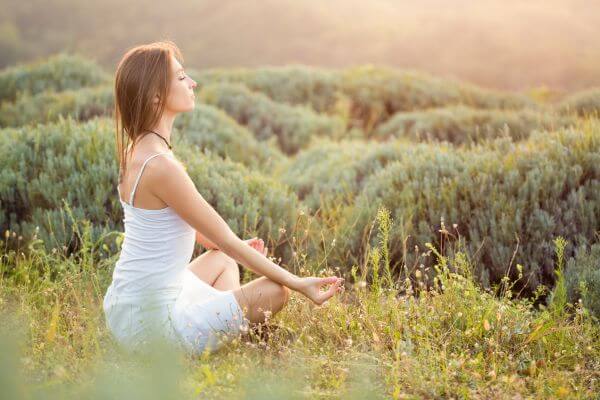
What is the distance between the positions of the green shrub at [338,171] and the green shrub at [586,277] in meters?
2.45

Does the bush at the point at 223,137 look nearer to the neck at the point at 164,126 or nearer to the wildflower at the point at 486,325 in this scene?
the neck at the point at 164,126

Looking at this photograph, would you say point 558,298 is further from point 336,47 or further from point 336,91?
point 336,47

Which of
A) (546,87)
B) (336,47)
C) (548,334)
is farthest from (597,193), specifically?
(336,47)

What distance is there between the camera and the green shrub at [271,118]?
12.3 m

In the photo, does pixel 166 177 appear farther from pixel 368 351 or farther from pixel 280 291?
pixel 368 351

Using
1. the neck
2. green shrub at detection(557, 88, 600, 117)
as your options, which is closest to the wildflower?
the neck

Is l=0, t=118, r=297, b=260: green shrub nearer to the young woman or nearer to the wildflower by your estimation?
the young woman

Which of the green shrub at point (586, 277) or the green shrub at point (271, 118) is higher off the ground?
the green shrub at point (586, 277)

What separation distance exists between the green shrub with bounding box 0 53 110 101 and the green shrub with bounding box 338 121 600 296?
8925 mm

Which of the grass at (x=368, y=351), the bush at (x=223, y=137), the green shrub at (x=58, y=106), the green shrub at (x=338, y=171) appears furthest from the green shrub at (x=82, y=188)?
the green shrub at (x=58, y=106)

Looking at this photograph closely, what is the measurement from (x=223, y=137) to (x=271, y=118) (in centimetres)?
270

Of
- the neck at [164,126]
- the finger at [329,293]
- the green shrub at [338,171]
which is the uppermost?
the neck at [164,126]

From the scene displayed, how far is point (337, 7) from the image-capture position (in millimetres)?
30453

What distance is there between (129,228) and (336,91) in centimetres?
1182
